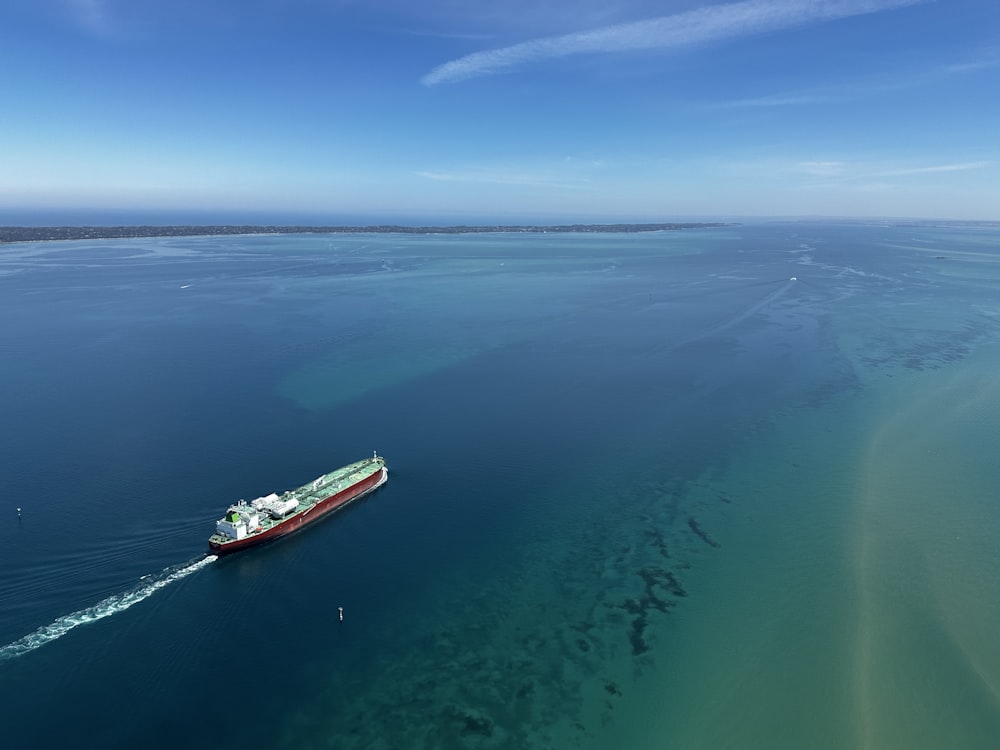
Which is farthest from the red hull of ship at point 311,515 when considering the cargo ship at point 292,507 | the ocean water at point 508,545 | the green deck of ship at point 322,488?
the ocean water at point 508,545

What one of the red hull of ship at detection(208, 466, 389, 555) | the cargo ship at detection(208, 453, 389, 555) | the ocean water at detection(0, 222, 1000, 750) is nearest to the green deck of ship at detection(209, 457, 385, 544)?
the cargo ship at detection(208, 453, 389, 555)

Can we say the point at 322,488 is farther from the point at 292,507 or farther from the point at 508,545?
the point at 508,545

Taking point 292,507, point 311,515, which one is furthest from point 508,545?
point 292,507

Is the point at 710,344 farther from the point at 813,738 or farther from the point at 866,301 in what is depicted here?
the point at 813,738

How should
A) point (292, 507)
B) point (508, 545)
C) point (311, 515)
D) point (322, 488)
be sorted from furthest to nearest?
point (322, 488) < point (311, 515) < point (292, 507) < point (508, 545)

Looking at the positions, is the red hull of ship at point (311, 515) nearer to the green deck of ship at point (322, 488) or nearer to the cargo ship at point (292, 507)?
the cargo ship at point (292, 507)

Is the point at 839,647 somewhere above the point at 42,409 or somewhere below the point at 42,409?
below

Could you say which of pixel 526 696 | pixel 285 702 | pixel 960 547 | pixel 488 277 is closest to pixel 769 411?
pixel 960 547
